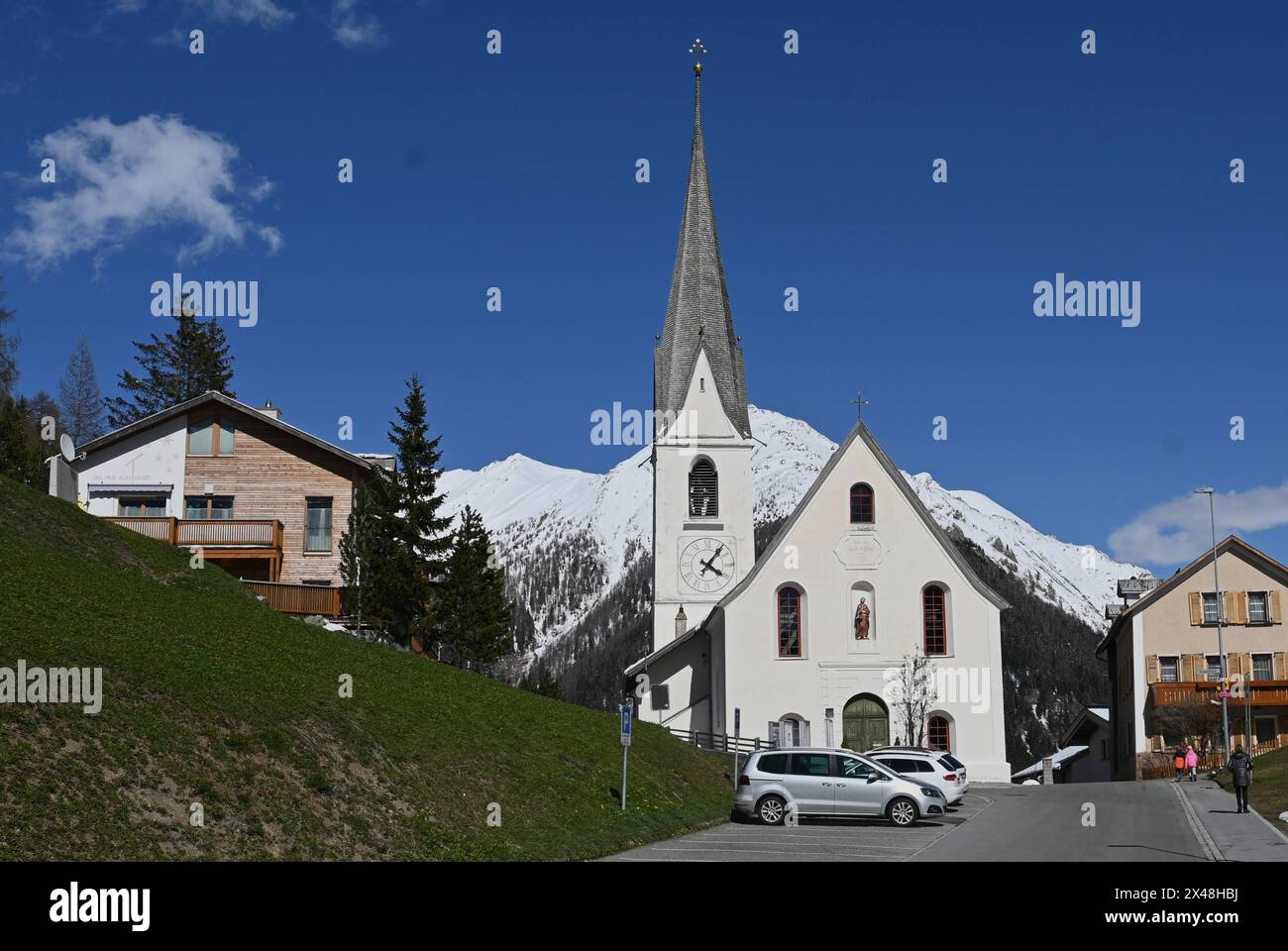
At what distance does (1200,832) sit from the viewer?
2691 centimetres

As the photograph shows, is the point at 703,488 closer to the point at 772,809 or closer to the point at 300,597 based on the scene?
the point at 300,597

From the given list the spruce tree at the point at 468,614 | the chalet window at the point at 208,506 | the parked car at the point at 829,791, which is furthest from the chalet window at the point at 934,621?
the chalet window at the point at 208,506

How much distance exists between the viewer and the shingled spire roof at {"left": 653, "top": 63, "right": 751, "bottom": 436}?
6556 cm

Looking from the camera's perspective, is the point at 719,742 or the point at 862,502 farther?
the point at 862,502

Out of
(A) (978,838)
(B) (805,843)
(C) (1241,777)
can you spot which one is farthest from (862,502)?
(B) (805,843)

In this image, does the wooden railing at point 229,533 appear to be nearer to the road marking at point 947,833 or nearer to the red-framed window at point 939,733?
the road marking at point 947,833

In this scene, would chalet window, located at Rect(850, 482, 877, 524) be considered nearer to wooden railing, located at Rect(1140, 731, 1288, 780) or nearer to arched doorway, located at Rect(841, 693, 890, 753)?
arched doorway, located at Rect(841, 693, 890, 753)

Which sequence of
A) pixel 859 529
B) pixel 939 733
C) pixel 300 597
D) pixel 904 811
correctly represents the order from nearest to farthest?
pixel 904 811, pixel 300 597, pixel 939 733, pixel 859 529

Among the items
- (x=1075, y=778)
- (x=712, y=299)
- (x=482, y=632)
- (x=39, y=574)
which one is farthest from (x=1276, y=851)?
(x=1075, y=778)

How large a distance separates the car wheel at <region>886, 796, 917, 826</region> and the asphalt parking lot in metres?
0.25

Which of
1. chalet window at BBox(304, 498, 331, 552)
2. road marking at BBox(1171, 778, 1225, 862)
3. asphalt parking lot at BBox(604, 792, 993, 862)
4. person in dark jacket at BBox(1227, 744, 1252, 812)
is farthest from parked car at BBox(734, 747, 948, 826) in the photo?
chalet window at BBox(304, 498, 331, 552)

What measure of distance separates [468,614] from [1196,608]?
29896mm

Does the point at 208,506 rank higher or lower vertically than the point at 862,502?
lower
